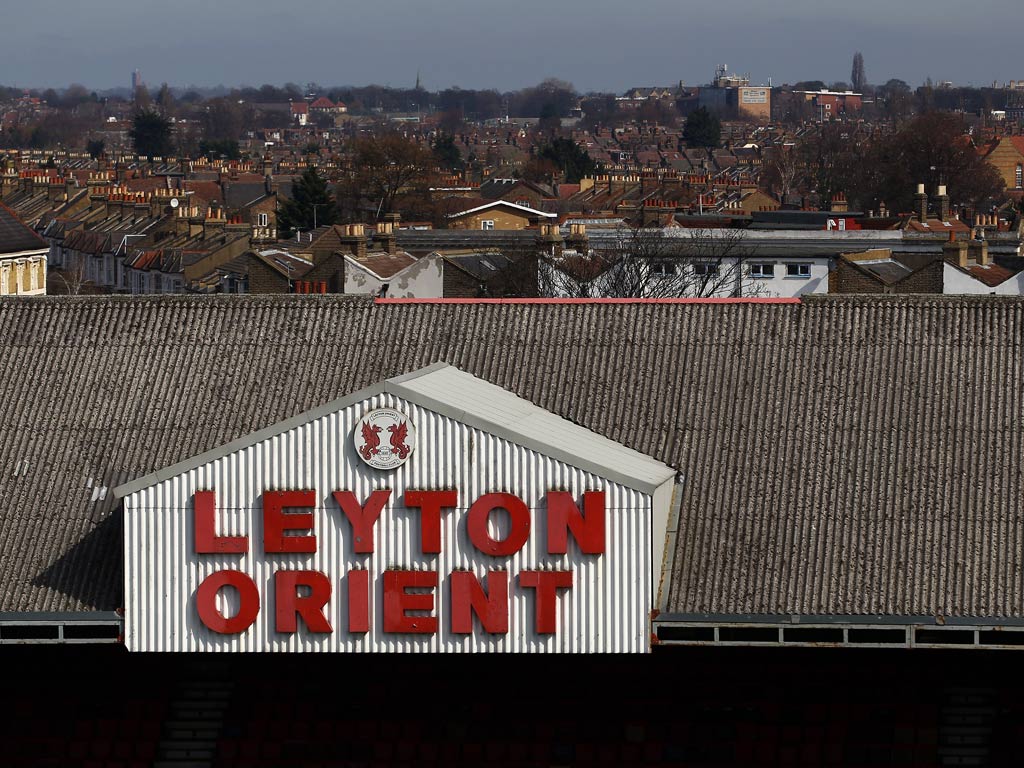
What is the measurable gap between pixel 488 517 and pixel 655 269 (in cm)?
4066

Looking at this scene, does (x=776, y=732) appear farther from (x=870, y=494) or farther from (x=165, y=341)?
(x=165, y=341)

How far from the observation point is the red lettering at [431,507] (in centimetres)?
2827

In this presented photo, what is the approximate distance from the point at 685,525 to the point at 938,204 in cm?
7614

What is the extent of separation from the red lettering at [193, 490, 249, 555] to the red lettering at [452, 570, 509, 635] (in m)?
2.96

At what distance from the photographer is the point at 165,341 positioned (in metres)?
34.5

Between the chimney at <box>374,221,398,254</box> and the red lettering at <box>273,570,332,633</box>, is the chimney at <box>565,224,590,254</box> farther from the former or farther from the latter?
the red lettering at <box>273,570,332,633</box>

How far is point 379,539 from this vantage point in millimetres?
28469

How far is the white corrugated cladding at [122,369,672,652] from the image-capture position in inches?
1111

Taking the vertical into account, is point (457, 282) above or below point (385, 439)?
above

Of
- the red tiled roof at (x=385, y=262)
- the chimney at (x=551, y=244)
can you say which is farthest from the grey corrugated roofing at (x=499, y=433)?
the chimney at (x=551, y=244)

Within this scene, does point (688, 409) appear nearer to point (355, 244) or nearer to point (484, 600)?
point (484, 600)

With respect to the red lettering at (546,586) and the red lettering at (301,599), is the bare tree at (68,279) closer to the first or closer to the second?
the red lettering at (301,599)

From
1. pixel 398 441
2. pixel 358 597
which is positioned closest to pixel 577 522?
pixel 398 441

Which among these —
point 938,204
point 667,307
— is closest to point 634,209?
point 938,204
